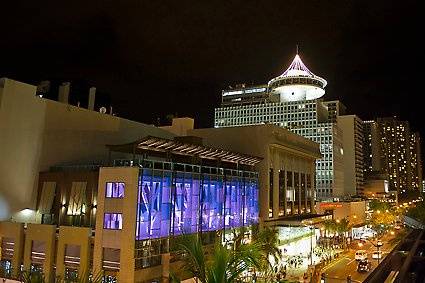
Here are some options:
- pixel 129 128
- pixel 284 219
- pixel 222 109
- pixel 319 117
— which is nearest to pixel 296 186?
pixel 284 219

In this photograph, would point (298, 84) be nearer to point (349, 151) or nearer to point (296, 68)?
point (296, 68)

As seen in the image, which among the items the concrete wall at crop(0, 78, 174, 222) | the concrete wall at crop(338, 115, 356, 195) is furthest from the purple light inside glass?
the concrete wall at crop(338, 115, 356, 195)

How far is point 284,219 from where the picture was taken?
250 ft

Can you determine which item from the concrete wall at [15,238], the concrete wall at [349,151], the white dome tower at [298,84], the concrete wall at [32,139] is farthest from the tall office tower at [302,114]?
the concrete wall at [15,238]

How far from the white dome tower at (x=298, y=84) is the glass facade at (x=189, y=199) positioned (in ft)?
289

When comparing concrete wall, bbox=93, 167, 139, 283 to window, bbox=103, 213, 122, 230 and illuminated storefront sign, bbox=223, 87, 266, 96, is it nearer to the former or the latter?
window, bbox=103, 213, 122, 230

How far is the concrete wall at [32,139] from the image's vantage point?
4825 cm

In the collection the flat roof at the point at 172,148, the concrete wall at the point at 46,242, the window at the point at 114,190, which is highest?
the flat roof at the point at 172,148

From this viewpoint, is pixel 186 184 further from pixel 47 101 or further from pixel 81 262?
pixel 47 101

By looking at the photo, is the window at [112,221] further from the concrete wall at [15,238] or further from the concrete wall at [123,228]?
the concrete wall at [15,238]

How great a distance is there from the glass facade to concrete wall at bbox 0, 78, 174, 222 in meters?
16.9

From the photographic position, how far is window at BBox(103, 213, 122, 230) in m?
40.0

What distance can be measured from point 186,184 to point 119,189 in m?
9.88

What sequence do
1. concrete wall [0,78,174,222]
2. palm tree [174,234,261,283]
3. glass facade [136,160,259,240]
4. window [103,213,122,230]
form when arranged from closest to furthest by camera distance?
palm tree [174,234,261,283] < window [103,213,122,230] < glass facade [136,160,259,240] < concrete wall [0,78,174,222]
